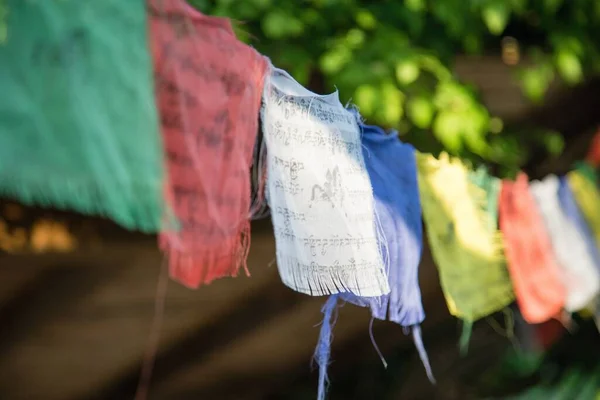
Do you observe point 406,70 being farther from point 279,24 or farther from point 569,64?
point 569,64

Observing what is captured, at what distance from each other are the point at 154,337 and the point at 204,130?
1657mm

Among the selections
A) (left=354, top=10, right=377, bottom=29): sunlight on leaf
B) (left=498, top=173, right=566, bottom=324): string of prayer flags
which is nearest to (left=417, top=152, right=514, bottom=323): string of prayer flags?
Result: (left=498, top=173, right=566, bottom=324): string of prayer flags

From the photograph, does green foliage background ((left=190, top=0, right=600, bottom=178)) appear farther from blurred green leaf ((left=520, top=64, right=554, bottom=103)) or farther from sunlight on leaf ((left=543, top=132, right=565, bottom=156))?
sunlight on leaf ((left=543, top=132, right=565, bottom=156))

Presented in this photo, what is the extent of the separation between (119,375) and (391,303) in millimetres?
1514

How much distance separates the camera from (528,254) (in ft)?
5.47

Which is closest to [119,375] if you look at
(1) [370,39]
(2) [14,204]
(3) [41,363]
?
(3) [41,363]

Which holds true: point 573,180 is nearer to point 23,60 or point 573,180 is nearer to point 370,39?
point 370,39

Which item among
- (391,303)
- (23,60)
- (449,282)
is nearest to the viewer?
(23,60)

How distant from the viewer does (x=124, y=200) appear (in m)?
0.75

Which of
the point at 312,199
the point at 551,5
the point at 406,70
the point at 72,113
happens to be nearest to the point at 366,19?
the point at 406,70

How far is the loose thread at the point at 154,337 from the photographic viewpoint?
235cm

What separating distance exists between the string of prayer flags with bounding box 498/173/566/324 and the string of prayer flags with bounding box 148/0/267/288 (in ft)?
2.45

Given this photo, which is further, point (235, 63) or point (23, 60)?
point (235, 63)

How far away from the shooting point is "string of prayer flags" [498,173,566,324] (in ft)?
5.31
